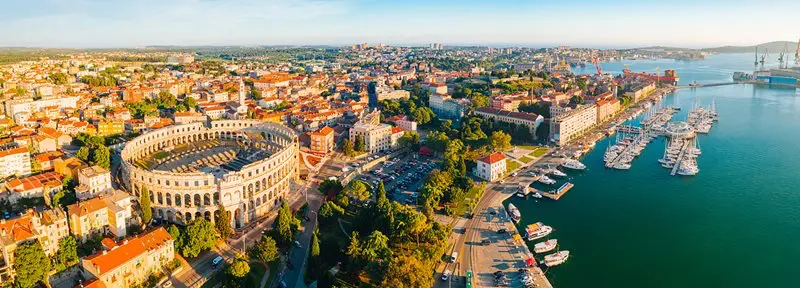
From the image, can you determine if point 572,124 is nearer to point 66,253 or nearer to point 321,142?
point 321,142

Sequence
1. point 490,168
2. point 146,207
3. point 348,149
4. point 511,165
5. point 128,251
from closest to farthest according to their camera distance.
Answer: point 128,251
point 146,207
point 490,168
point 511,165
point 348,149

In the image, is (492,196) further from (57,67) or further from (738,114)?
(57,67)

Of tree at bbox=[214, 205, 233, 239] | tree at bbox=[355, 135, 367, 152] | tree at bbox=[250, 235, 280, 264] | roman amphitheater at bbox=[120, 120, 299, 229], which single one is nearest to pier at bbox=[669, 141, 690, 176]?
tree at bbox=[355, 135, 367, 152]

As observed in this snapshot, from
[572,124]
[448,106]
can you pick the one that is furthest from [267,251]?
[448,106]

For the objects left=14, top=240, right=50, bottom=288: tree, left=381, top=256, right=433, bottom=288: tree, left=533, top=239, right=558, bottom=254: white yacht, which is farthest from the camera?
left=533, top=239, right=558, bottom=254: white yacht

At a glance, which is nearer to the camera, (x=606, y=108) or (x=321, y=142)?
(x=321, y=142)

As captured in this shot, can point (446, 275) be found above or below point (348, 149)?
below

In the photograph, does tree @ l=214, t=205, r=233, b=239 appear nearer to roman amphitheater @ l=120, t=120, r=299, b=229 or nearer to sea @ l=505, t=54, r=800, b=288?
roman amphitheater @ l=120, t=120, r=299, b=229
